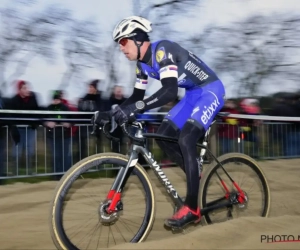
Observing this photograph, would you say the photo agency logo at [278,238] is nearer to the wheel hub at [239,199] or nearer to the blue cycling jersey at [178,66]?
the wheel hub at [239,199]

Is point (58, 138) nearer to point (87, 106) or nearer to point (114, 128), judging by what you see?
point (87, 106)

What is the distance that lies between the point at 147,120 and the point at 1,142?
7.84ft

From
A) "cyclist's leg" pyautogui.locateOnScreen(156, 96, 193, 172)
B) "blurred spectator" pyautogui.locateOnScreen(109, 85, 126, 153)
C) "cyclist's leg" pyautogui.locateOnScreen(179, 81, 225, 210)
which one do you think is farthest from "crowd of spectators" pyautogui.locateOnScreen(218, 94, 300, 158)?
"cyclist's leg" pyautogui.locateOnScreen(179, 81, 225, 210)

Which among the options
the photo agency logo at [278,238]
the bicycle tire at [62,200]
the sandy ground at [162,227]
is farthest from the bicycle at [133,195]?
the photo agency logo at [278,238]

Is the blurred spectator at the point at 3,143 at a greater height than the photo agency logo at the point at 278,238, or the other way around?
the blurred spectator at the point at 3,143

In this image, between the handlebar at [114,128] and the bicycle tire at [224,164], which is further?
the bicycle tire at [224,164]

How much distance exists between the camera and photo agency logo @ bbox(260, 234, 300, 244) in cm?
449

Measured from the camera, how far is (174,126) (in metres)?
4.81

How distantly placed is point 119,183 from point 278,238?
4.70 feet

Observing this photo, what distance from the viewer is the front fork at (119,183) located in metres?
4.22

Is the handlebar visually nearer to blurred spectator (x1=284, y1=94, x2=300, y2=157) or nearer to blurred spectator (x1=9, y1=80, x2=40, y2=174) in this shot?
blurred spectator (x1=9, y1=80, x2=40, y2=174)

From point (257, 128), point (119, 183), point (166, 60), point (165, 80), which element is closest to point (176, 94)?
point (165, 80)

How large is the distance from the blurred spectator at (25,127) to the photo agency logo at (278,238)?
470 cm

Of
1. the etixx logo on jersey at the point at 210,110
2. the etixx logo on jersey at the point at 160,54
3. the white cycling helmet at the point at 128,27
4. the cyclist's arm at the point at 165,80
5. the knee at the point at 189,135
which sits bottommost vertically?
the knee at the point at 189,135
